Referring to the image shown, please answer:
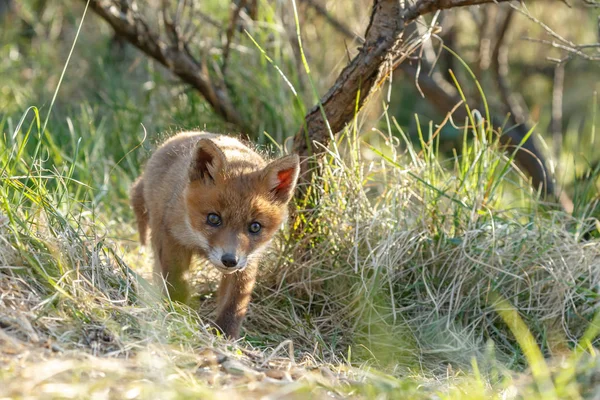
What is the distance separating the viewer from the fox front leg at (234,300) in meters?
4.09

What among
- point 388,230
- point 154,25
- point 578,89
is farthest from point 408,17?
point 578,89

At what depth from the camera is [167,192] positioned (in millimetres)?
Answer: 4465

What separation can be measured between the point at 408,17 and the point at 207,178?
150 centimetres

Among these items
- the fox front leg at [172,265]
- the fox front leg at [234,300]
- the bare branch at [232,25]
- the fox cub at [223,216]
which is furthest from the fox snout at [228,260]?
the bare branch at [232,25]

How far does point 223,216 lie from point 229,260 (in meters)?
0.33

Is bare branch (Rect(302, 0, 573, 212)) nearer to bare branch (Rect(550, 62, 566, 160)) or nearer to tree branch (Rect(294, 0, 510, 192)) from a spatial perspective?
bare branch (Rect(550, 62, 566, 160))

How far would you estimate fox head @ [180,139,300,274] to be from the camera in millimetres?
4066

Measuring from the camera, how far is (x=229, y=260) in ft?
12.7

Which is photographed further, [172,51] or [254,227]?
[172,51]

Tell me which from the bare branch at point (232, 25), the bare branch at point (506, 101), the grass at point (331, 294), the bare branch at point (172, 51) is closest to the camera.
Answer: the grass at point (331, 294)

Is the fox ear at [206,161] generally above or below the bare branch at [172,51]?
below

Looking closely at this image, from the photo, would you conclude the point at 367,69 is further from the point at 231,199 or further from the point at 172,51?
the point at 172,51

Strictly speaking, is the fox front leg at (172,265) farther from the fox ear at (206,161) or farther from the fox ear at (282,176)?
the fox ear at (282,176)

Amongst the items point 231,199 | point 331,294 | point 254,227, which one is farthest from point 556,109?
point 231,199
